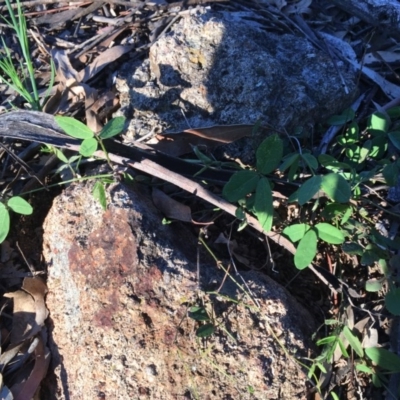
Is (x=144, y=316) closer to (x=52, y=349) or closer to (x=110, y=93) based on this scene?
(x=52, y=349)

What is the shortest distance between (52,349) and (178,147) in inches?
34.8

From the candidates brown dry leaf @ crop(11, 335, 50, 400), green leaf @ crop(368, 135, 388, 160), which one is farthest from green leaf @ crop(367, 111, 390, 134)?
brown dry leaf @ crop(11, 335, 50, 400)

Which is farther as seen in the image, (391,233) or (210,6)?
(210,6)

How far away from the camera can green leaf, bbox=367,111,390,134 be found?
2.02 meters

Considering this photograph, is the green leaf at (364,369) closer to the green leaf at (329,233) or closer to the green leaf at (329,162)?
the green leaf at (329,233)

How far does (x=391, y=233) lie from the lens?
201 centimetres

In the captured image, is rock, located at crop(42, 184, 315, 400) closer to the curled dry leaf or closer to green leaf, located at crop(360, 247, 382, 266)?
the curled dry leaf

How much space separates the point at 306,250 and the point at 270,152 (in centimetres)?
34

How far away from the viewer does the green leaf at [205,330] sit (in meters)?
1.70

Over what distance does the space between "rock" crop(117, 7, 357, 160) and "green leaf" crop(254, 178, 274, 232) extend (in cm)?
44

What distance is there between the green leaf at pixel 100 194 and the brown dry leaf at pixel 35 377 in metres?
0.56

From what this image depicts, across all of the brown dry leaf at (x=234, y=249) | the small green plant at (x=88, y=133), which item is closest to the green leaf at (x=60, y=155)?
the small green plant at (x=88, y=133)

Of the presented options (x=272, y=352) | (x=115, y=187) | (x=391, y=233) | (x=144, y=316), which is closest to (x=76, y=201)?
(x=115, y=187)

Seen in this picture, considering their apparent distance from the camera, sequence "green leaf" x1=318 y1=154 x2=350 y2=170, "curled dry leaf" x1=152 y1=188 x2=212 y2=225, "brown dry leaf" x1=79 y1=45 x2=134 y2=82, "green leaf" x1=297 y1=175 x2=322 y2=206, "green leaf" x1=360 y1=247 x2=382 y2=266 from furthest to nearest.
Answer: "brown dry leaf" x1=79 y1=45 x2=134 y2=82 → "curled dry leaf" x1=152 y1=188 x2=212 y2=225 → "green leaf" x1=318 y1=154 x2=350 y2=170 → "green leaf" x1=360 y1=247 x2=382 y2=266 → "green leaf" x1=297 y1=175 x2=322 y2=206
